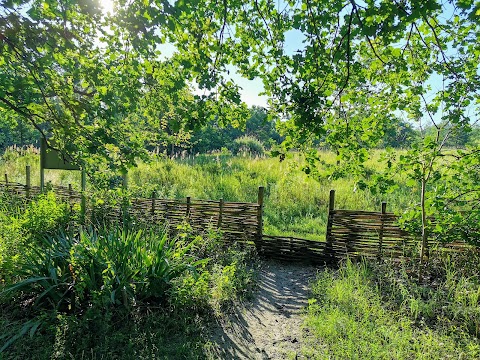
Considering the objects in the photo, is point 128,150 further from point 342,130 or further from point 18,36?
point 342,130

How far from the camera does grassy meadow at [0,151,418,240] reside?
23.2 ft

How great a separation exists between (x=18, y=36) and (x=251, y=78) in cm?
204

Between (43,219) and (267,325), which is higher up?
(43,219)

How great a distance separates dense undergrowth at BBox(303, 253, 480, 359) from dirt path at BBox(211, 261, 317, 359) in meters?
0.19

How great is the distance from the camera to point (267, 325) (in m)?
3.48

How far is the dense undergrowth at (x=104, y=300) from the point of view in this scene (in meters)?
2.76

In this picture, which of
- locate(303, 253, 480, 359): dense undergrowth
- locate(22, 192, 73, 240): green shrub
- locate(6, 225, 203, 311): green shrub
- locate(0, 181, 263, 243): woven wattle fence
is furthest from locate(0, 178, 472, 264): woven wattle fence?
locate(6, 225, 203, 311): green shrub

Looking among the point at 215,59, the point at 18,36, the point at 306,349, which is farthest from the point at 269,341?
the point at 18,36

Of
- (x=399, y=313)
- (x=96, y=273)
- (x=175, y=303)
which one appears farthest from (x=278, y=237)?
(x=96, y=273)

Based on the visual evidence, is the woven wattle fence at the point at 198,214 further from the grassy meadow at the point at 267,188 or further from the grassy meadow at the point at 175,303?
the grassy meadow at the point at 175,303

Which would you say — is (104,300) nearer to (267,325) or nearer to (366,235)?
(267,325)

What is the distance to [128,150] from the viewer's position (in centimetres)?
315

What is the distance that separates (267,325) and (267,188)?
5.83 m

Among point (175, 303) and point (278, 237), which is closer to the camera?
point (175, 303)
